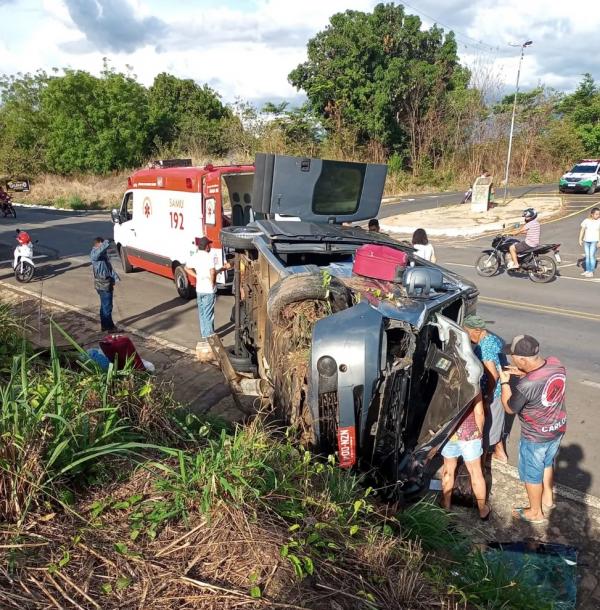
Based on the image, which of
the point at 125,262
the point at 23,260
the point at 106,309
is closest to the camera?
the point at 106,309

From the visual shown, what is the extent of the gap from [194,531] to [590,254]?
1196cm

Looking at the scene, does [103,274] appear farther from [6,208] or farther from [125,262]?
[6,208]

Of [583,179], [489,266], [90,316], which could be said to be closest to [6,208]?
[90,316]

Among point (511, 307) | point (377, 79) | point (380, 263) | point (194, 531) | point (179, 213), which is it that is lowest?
point (511, 307)

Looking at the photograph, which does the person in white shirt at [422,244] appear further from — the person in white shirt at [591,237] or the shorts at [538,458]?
the person in white shirt at [591,237]

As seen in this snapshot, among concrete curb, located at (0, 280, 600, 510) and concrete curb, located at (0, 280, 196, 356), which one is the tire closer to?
concrete curb, located at (0, 280, 600, 510)

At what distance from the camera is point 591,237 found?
11398 millimetres

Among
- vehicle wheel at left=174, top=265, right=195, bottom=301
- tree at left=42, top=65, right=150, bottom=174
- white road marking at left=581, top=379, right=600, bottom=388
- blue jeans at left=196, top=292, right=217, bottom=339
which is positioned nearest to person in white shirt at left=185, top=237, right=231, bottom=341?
blue jeans at left=196, top=292, right=217, bottom=339

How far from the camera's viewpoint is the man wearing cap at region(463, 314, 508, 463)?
4.25 m

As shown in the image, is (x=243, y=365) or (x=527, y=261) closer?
(x=243, y=365)

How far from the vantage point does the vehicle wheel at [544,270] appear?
11164 millimetres

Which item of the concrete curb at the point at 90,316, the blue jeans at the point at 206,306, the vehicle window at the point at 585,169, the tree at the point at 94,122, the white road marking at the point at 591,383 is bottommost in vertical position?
the concrete curb at the point at 90,316

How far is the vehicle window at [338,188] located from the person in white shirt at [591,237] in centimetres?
727

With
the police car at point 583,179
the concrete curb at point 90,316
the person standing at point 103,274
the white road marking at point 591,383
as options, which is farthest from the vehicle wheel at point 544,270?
the police car at point 583,179
